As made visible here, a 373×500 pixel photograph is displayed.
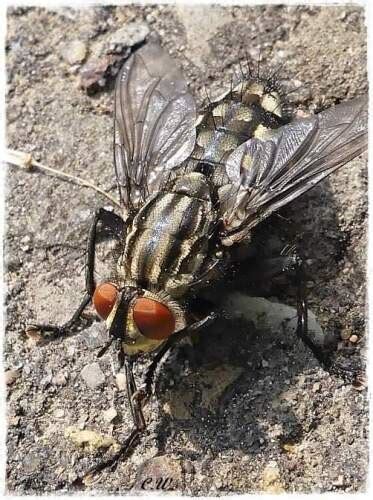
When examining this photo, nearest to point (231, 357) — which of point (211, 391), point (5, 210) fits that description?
point (211, 391)

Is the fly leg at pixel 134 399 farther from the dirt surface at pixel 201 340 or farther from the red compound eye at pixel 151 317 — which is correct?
the red compound eye at pixel 151 317

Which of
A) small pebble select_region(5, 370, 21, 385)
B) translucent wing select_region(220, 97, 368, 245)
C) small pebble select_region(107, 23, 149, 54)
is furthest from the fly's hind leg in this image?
small pebble select_region(107, 23, 149, 54)

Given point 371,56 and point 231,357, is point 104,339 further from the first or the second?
point 371,56

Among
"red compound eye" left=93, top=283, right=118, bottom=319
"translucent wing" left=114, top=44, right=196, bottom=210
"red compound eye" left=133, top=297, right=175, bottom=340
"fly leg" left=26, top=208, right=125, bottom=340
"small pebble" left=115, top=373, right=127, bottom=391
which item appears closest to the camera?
"red compound eye" left=133, top=297, right=175, bottom=340

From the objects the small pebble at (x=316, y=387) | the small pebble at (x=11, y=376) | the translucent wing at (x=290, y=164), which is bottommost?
the small pebble at (x=316, y=387)

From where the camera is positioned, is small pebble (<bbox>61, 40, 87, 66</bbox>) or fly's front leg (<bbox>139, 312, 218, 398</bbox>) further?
small pebble (<bbox>61, 40, 87, 66</bbox>)

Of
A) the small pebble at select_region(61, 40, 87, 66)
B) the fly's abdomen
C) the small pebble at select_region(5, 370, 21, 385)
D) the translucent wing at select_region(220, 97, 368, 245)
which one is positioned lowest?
the small pebble at select_region(5, 370, 21, 385)

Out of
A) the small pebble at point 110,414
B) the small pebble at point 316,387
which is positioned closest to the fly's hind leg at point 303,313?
the small pebble at point 316,387

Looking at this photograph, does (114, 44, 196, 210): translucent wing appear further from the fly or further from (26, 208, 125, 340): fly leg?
(26, 208, 125, 340): fly leg
